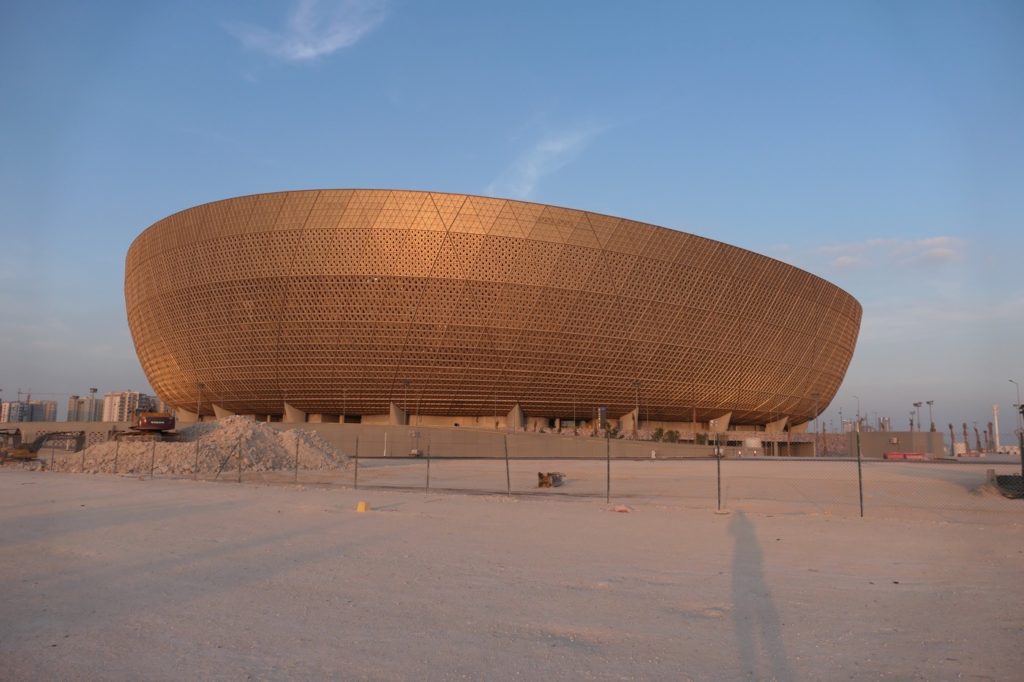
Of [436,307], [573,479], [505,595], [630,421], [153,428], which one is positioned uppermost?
[436,307]

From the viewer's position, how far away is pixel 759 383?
7056 cm

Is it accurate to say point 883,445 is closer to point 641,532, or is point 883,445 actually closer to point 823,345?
point 823,345

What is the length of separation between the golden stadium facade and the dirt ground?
3931cm

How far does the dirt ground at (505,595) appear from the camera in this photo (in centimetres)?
499

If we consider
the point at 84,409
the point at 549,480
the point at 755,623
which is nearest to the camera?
the point at 755,623

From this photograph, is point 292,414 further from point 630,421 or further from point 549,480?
point 549,480

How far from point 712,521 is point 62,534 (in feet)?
35.2

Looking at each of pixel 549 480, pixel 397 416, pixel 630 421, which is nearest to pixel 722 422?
pixel 630 421

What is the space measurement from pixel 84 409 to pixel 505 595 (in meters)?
162

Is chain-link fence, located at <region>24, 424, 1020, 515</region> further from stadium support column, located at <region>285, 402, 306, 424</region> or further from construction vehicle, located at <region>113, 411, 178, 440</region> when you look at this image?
stadium support column, located at <region>285, 402, 306, 424</region>

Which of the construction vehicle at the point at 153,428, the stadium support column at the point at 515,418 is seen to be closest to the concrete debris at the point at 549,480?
the construction vehicle at the point at 153,428

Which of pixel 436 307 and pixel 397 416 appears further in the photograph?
pixel 397 416

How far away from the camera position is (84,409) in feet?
476

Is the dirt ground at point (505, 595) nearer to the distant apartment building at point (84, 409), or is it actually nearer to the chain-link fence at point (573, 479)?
the chain-link fence at point (573, 479)
